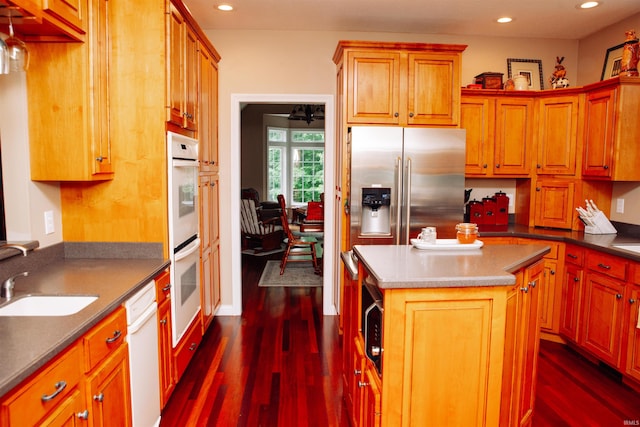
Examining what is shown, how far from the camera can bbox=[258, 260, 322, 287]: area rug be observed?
5.46 meters

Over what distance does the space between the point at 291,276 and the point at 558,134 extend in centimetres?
346

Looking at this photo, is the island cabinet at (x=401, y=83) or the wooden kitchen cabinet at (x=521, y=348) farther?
the island cabinet at (x=401, y=83)

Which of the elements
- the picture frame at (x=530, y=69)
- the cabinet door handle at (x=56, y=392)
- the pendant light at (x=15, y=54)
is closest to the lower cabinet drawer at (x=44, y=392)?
the cabinet door handle at (x=56, y=392)

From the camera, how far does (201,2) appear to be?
3.45 metres

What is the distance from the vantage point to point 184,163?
9.45 ft

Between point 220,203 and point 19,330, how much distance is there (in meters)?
2.81

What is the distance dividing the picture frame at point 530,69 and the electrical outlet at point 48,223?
4061 millimetres

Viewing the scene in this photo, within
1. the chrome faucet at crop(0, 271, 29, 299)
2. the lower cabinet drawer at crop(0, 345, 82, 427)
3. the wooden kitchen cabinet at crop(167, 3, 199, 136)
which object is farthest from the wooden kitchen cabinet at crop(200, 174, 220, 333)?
the lower cabinet drawer at crop(0, 345, 82, 427)

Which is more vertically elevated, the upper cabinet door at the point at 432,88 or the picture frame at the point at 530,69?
the picture frame at the point at 530,69

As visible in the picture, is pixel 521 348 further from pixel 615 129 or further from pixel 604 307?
pixel 615 129

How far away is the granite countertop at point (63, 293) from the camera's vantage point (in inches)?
50.3

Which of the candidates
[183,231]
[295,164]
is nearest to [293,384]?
[183,231]

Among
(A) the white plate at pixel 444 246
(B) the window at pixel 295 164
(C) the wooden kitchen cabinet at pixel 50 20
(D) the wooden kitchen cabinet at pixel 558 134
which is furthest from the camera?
(B) the window at pixel 295 164

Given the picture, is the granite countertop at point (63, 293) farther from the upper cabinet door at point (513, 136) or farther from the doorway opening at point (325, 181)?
the upper cabinet door at point (513, 136)
